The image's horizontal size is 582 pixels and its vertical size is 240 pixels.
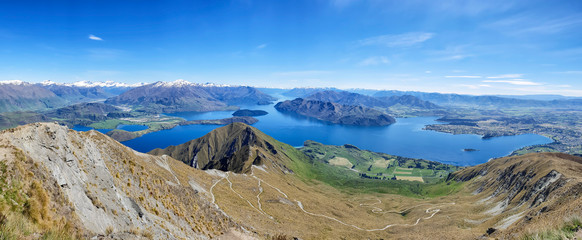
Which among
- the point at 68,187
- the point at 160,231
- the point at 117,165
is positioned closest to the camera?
the point at 68,187

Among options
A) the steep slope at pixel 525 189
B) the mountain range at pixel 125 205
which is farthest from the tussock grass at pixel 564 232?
the steep slope at pixel 525 189

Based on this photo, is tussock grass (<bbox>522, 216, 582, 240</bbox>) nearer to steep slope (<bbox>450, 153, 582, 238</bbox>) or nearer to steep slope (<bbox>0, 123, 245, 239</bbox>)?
steep slope (<bbox>0, 123, 245, 239</bbox>)

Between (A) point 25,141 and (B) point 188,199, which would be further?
(B) point 188,199

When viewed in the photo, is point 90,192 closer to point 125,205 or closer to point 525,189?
point 125,205

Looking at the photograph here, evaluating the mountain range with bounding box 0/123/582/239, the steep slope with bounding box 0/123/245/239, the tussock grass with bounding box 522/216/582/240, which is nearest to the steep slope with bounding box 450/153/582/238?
the mountain range with bounding box 0/123/582/239

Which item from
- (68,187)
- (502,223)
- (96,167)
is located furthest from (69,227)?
(502,223)

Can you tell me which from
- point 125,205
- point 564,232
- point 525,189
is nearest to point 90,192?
point 125,205

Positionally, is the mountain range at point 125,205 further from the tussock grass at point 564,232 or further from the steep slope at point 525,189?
the steep slope at point 525,189

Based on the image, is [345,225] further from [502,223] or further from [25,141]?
[25,141]
